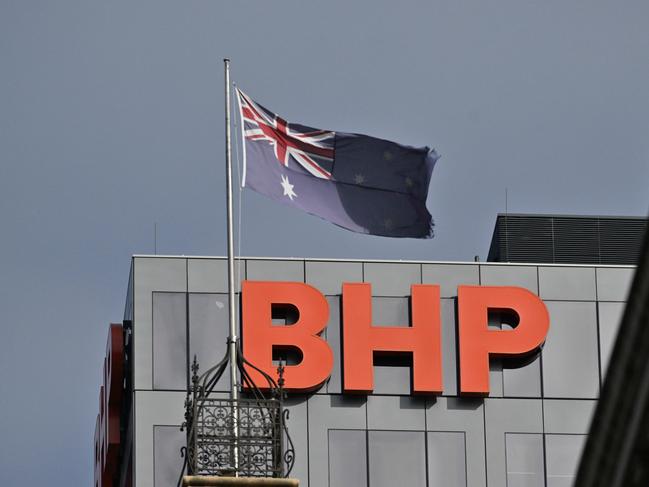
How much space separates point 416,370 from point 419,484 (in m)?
2.82

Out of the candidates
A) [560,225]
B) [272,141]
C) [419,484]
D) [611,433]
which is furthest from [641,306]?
[560,225]

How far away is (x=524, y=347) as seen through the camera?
54.0m

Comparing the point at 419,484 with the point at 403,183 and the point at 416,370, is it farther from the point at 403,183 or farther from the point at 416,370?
the point at 403,183

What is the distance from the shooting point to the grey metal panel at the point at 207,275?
53250 millimetres

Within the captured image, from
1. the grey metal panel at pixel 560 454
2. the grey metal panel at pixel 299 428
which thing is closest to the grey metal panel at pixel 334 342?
the grey metal panel at pixel 299 428

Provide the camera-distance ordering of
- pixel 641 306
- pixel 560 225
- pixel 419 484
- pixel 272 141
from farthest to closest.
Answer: pixel 560 225, pixel 419 484, pixel 272 141, pixel 641 306

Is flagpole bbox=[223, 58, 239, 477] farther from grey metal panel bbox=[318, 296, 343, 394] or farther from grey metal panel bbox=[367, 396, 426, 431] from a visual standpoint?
grey metal panel bbox=[367, 396, 426, 431]

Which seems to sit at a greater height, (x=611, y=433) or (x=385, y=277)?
(x=385, y=277)

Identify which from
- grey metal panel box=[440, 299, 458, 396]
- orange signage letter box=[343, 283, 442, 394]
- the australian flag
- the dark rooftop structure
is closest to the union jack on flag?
the australian flag

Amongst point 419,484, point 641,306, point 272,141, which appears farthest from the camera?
point 419,484

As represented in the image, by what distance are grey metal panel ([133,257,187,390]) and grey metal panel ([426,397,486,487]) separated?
6.71m

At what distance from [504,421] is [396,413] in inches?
106

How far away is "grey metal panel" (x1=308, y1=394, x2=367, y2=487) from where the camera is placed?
Answer: 2067 inches

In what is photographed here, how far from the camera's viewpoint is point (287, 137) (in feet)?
144
